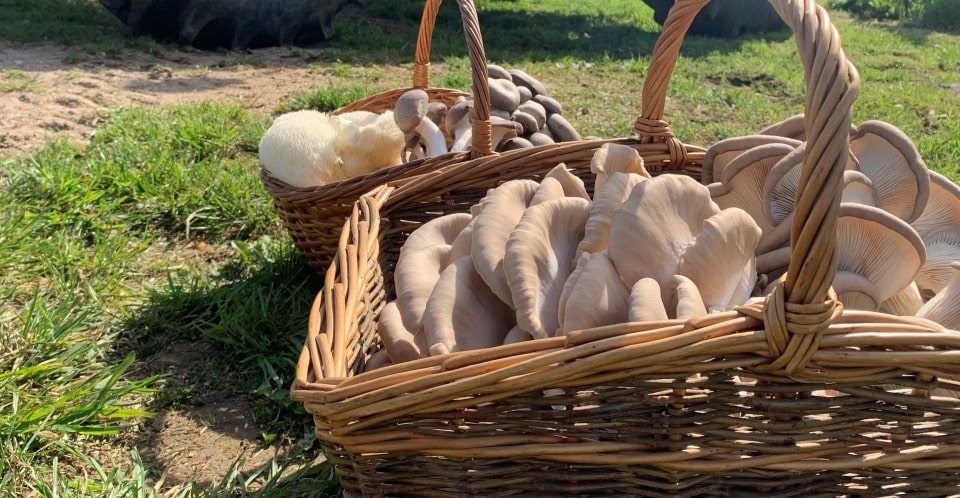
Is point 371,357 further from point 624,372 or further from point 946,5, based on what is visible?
point 946,5

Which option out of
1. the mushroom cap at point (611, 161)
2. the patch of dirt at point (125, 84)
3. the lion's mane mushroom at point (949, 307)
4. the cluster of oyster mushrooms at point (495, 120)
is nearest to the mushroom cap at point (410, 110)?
the cluster of oyster mushrooms at point (495, 120)

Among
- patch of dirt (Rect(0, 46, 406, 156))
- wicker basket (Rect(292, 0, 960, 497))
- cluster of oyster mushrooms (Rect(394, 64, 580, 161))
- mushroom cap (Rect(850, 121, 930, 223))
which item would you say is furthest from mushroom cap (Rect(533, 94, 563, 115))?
patch of dirt (Rect(0, 46, 406, 156))

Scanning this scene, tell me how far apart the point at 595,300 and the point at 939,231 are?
3.28 feet

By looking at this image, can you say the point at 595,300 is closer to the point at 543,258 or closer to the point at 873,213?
the point at 543,258

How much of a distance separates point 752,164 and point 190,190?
2420 millimetres

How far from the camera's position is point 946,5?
10.5 m

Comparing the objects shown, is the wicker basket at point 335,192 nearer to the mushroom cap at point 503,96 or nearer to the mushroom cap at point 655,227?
the mushroom cap at point 503,96

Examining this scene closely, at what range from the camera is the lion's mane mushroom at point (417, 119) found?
2.70m

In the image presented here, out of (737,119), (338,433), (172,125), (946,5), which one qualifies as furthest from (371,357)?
(946,5)

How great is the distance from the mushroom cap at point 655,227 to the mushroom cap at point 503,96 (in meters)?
1.48

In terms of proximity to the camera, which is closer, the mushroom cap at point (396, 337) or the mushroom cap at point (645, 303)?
the mushroom cap at point (645, 303)

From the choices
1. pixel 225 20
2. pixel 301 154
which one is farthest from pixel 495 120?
pixel 225 20

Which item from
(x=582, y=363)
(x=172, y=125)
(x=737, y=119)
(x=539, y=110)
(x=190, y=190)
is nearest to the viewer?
(x=582, y=363)

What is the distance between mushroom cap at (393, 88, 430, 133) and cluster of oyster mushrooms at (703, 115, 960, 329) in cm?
120
